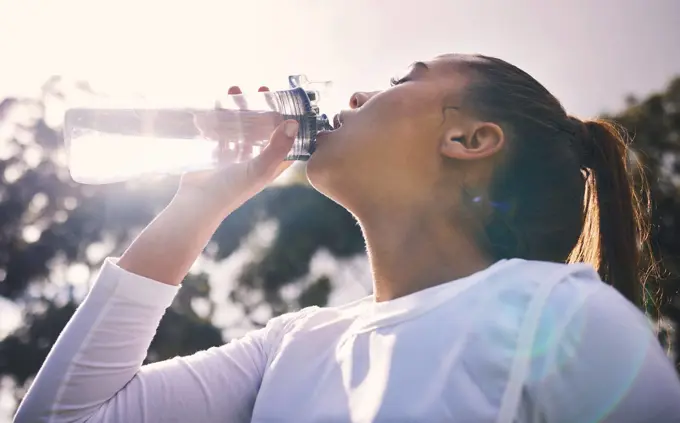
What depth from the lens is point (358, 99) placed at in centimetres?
211

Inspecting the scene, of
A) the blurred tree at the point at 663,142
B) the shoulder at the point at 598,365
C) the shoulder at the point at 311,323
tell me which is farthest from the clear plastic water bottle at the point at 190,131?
the blurred tree at the point at 663,142

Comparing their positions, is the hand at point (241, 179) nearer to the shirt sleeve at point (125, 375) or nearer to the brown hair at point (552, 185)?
the shirt sleeve at point (125, 375)

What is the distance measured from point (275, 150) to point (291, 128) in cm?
9

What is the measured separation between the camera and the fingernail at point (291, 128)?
2.11 meters

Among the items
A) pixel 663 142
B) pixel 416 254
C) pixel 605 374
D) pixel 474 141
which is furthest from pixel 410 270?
pixel 663 142

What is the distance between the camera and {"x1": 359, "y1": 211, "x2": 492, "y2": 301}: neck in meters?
1.78

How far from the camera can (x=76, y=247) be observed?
14.3 metres

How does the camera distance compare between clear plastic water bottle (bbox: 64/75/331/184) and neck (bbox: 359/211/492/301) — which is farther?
clear plastic water bottle (bbox: 64/75/331/184)

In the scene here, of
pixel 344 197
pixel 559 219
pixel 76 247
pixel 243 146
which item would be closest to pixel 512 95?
pixel 559 219

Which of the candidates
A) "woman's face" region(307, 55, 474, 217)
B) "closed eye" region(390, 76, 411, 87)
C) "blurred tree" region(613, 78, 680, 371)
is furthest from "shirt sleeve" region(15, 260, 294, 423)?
"blurred tree" region(613, 78, 680, 371)

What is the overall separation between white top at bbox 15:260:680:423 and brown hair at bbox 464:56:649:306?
417 millimetres

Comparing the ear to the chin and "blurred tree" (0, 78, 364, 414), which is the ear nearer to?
the chin

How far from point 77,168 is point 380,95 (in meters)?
1.31

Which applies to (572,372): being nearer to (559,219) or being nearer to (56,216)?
(559,219)
